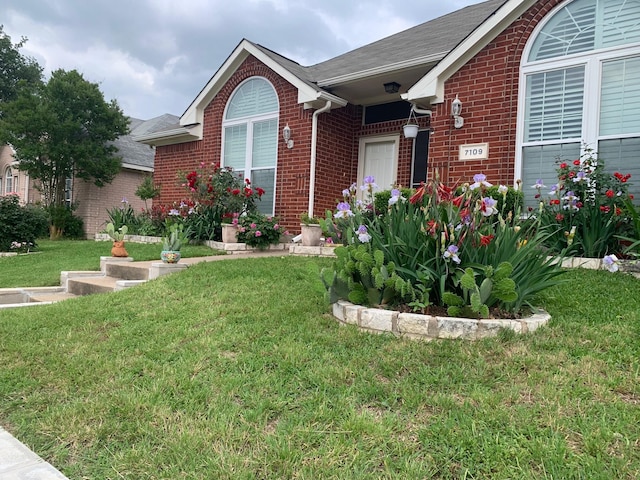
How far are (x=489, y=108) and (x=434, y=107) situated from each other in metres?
0.92

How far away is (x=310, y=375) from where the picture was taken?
2.56m

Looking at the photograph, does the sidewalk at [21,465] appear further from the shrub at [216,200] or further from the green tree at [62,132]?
the green tree at [62,132]

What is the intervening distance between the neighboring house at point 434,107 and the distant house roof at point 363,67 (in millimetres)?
38

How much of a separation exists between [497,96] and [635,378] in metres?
5.83

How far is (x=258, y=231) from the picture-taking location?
8914 millimetres

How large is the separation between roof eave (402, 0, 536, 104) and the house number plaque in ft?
3.06

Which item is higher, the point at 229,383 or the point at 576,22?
the point at 576,22

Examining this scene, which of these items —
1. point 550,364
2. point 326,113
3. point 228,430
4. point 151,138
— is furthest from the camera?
point 151,138

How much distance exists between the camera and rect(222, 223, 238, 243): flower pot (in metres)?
9.09

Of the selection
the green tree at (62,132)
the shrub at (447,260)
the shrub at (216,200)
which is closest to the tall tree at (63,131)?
the green tree at (62,132)

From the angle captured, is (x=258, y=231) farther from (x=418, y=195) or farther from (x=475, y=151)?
(x=418, y=195)

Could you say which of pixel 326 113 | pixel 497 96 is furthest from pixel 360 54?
pixel 497 96

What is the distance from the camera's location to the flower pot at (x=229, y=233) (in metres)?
9.09

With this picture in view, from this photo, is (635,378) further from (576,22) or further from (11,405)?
(576,22)
